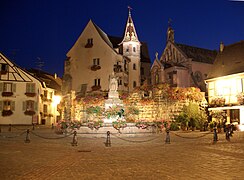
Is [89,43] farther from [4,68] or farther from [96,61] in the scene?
[4,68]

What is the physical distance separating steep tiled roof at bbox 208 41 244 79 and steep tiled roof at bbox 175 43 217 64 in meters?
9.98

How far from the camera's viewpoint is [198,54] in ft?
146

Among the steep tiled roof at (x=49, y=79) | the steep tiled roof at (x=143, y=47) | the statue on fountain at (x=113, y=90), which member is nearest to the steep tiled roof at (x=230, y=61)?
the statue on fountain at (x=113, y=90)

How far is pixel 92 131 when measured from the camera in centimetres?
1911

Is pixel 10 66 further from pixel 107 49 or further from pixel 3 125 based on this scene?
pixel 107 49

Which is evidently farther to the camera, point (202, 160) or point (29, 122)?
point (29, 122)

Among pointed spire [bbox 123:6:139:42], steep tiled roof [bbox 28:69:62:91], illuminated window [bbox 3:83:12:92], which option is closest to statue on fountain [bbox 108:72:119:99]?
illuminated window [bbox 3:83:12:92]

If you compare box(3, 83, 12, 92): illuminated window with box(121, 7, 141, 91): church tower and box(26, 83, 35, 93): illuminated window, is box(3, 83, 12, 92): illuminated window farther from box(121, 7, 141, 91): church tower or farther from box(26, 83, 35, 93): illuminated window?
box(121, 7, 141, 91): church tower

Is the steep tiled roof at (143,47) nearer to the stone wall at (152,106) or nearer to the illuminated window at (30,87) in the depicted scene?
the illuminated window at (30,87)

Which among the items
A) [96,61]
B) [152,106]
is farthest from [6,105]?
[152,106]

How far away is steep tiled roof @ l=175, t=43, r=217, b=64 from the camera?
42.8 metres

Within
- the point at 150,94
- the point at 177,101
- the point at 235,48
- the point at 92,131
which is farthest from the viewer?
the point at 235,48

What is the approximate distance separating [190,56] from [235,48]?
11.1m

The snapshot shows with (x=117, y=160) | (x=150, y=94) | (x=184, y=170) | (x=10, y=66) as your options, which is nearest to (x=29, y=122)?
(x=10, y=66)
